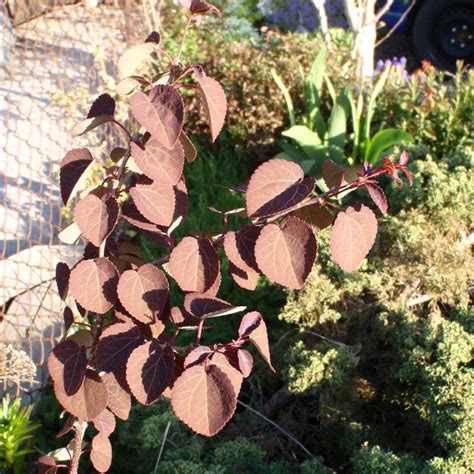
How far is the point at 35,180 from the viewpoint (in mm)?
4438

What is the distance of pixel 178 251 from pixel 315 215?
0.27 metres

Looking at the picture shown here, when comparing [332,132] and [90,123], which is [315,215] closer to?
[90,123]

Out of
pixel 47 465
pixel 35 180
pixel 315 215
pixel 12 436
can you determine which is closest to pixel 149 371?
pixel 315 215

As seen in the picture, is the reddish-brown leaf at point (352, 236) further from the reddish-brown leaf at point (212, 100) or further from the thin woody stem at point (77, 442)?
the thin woody stem at point (77, 442)

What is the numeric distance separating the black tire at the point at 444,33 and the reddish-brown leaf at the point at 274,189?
5.93 meters

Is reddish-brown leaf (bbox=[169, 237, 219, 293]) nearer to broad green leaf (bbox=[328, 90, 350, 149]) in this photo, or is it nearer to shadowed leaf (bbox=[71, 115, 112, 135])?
shadowed leaf (bbox=[71, 115, 112, 135])

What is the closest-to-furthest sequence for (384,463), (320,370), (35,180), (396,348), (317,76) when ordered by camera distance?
(384,463) → (320,370) → (396,348) → (317,76) → (35,180)

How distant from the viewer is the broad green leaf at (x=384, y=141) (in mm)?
3658

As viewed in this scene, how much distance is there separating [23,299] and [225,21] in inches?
136

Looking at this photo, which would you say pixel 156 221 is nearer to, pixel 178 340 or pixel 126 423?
pixel 126 423

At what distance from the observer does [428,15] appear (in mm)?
6789

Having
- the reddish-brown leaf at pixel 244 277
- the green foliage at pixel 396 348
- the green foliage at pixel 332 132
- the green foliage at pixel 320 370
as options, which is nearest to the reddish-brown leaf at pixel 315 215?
the reddish-brown leaf at pixel 244 277

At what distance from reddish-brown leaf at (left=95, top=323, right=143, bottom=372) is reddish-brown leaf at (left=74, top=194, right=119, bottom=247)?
0.57 ft

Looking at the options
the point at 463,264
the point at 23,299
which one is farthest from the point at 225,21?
the point at 463,264
